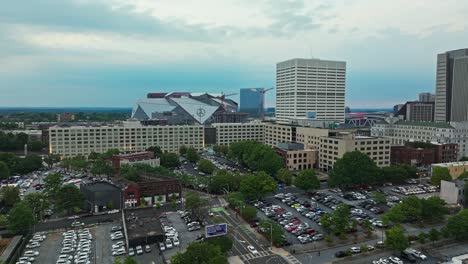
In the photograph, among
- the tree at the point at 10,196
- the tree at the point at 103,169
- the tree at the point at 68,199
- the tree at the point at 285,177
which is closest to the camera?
the tree at the point at 68,199

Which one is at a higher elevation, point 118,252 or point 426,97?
point 426,97

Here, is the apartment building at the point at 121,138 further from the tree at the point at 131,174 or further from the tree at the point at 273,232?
the tree at the point at 273,232

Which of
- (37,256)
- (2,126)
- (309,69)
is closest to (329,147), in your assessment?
(37,256)

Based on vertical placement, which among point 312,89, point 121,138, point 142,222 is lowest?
point 142,222

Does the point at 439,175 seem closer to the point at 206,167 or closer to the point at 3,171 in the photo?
the point at 206,167

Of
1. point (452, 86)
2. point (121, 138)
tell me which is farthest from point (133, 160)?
point (452, 86)

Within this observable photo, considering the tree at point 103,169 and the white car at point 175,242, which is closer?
the white car at point 175,242

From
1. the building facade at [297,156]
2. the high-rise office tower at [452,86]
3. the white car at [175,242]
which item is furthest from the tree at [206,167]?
the high-rise office tower at [452,86]
